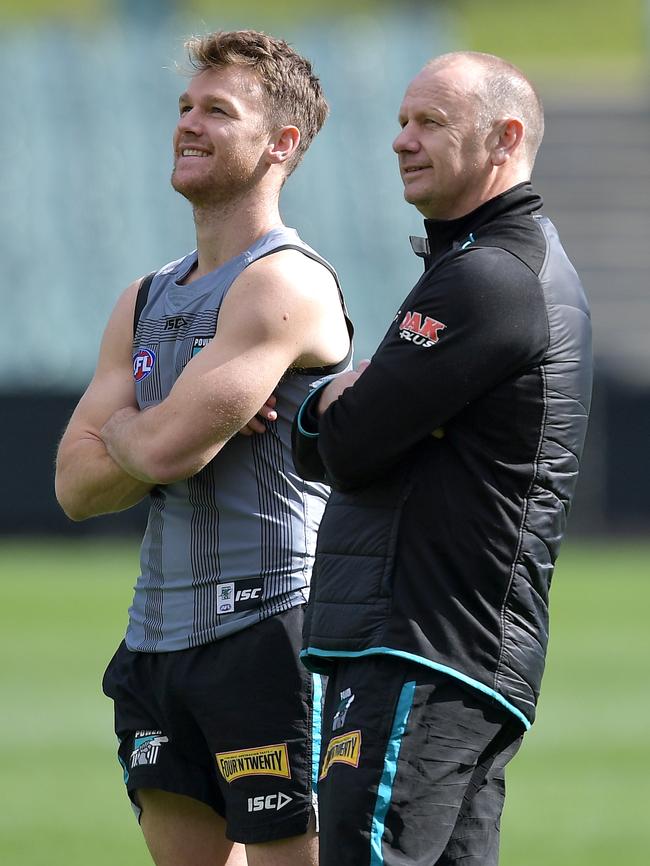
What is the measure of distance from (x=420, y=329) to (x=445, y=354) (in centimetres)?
8

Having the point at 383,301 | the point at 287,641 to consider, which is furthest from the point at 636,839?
the point at 383,301

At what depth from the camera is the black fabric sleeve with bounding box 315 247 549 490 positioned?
3332 millimetres

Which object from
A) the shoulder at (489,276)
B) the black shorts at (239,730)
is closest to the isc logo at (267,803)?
the black shorts at (239,730)

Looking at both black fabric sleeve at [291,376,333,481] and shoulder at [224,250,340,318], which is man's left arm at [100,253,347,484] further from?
black fabric sleeve at [291,376,333,481]

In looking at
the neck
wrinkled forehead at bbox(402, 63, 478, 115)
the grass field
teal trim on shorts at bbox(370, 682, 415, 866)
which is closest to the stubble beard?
the neck

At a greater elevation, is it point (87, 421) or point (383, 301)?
point (87, 421)

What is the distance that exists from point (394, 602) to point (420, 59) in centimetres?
2429

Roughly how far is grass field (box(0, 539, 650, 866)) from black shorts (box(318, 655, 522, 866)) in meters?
3.71

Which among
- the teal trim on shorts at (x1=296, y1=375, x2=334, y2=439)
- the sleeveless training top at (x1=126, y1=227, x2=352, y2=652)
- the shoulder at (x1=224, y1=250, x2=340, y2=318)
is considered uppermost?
the shoulder at (x1=224, y1=250, x2=340, y2=318)

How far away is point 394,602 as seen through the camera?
3.38 metres

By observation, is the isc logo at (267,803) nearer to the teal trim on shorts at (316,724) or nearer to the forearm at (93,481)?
the teal trim on shorts at (316,724)

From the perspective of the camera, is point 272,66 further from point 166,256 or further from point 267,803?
point 166,256

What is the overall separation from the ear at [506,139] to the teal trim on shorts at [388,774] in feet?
3.98

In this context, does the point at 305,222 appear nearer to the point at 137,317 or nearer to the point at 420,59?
the point at 420,59
